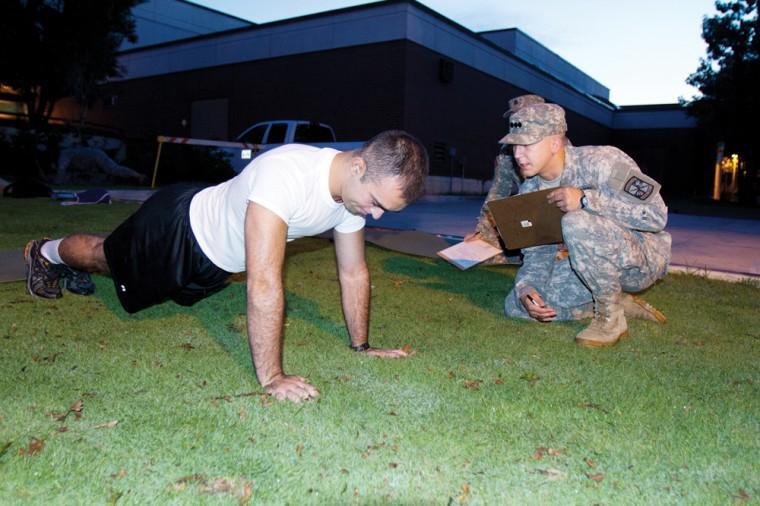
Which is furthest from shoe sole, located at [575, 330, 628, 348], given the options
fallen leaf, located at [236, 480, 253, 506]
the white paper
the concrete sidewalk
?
the concrete sidewalk

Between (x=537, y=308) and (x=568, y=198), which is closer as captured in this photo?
(x=568, y=198)

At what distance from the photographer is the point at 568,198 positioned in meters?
3.39

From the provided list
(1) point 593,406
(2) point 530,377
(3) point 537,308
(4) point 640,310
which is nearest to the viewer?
(1) point 593,406

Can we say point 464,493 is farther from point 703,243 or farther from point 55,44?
point 55,44

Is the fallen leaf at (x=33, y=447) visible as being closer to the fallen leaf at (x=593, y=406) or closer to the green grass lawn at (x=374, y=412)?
the green grass lawn at (x=374, y=412)

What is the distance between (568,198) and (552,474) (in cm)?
184

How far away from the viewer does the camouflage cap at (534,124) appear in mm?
3396

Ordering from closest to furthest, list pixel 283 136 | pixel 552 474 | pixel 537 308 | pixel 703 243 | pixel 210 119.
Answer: pixel 552 474 < pixel 537 308 < pixel 703 243 < pixel 283 136 < pixel 210 119

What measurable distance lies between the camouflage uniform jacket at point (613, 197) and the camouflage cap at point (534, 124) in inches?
9.5

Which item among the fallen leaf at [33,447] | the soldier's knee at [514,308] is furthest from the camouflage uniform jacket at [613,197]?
the fallen leaf at [33,447]

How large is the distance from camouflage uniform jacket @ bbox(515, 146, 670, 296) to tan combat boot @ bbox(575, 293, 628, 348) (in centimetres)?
34

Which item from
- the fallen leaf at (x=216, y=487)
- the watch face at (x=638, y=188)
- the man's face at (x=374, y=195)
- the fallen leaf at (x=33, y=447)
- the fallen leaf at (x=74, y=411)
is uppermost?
the watch face at (x=638, y=188)

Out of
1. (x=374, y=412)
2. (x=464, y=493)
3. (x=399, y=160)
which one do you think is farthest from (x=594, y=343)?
(x=464, y=493)

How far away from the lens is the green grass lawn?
1.78 metres
